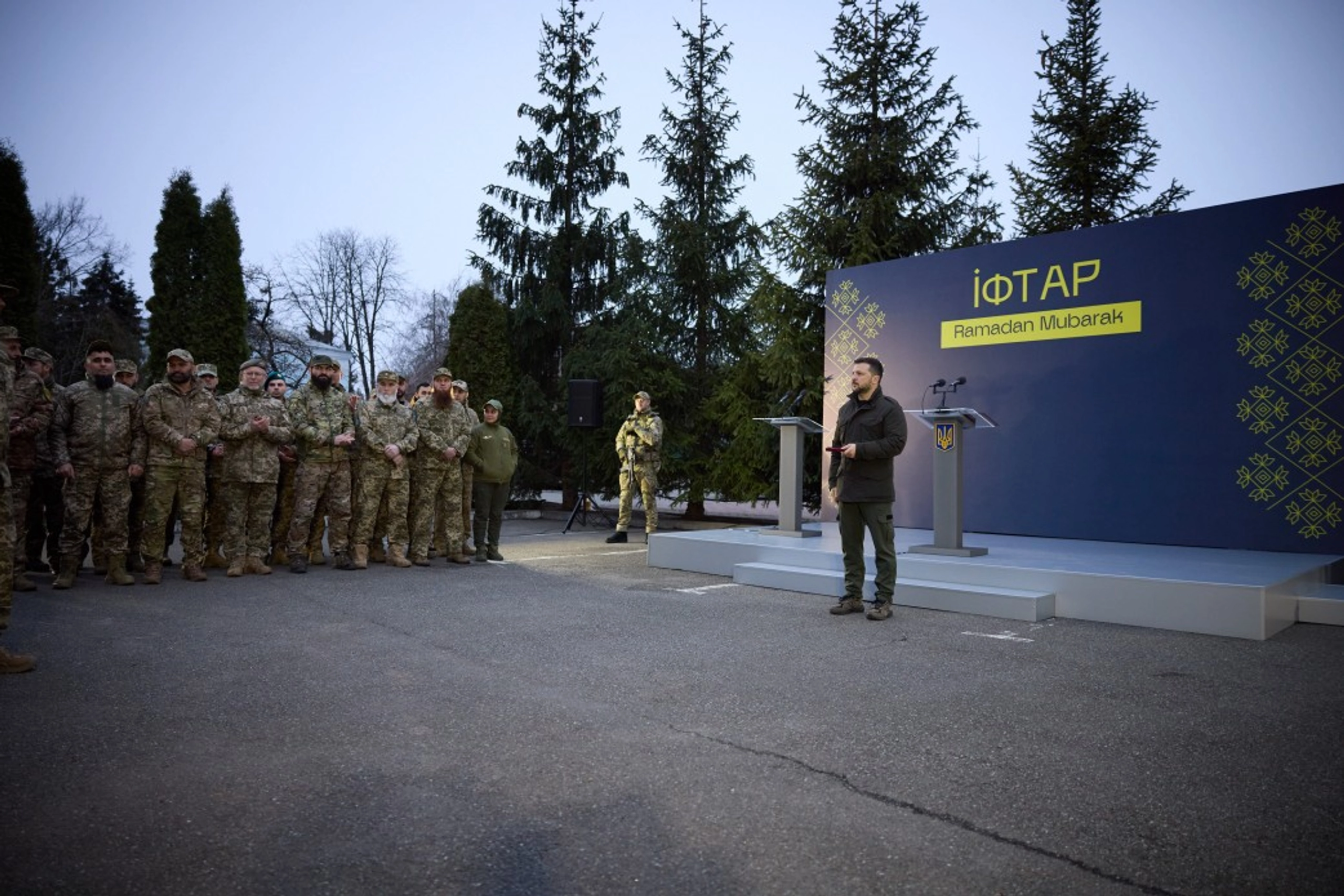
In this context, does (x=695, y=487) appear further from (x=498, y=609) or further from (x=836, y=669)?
(x=836, y=669)

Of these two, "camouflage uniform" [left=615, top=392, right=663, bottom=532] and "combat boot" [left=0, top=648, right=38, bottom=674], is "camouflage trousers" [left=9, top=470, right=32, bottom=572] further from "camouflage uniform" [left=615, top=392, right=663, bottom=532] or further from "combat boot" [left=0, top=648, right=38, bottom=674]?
"camouflage uniform" [left=615, top=392, right=663, bottom=532]

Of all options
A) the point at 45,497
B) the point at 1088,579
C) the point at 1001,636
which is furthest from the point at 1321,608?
the point at 45,497

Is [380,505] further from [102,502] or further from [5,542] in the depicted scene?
[5,542]

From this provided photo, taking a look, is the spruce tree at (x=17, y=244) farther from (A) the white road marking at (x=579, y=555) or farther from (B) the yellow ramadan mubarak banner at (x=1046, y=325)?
(B) the yellow ramadan mubarak banner at (x=1046, y=325)

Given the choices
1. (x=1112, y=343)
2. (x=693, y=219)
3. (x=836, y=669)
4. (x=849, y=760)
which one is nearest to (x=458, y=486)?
(x=836, y=669)

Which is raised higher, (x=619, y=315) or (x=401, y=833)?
(x=619, y=315)

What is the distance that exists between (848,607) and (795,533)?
2.59m

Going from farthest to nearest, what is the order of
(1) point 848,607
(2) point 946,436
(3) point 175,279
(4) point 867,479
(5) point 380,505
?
(3) point 175,279, (5) point 380,505, (2) point 946,436, (1) point 848,607, (4) point 867,479

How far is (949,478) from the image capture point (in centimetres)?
688

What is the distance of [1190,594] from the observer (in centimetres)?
527

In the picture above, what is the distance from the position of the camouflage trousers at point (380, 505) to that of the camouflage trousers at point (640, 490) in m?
3.46

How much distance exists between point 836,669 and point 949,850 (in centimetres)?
201

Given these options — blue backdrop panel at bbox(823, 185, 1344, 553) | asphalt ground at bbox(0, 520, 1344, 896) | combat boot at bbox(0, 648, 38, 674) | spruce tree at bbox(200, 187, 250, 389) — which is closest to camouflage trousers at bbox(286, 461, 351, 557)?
asphalt ground at bbox(0, 520, 1344, 896)

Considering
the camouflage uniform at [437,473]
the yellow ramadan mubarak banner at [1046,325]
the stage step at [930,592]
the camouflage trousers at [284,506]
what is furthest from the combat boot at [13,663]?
the yellow ramadan mubarak banner at [1046,325]
